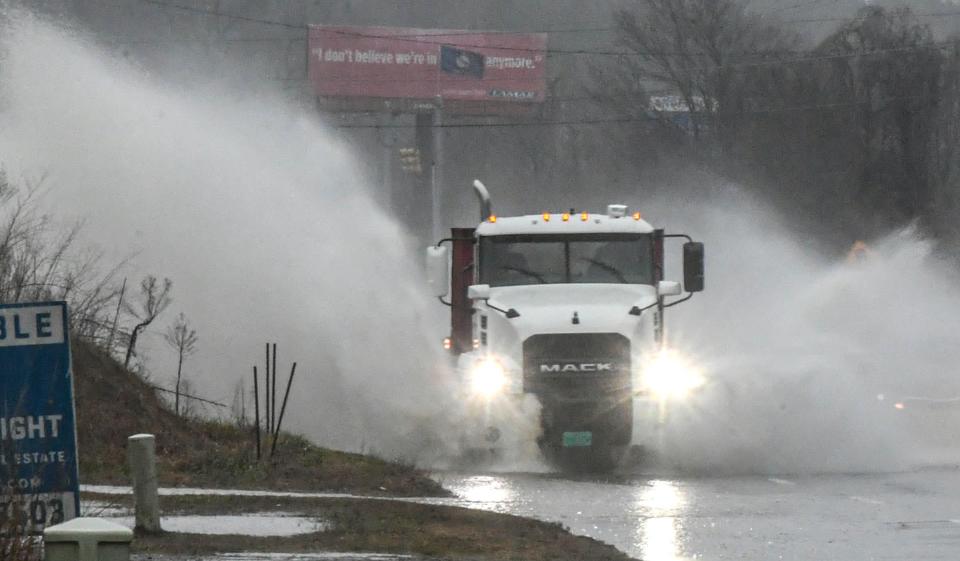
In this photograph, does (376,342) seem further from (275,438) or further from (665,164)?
(665,164)

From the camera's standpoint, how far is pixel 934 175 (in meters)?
51.9

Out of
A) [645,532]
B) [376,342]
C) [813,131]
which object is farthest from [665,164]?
[645,532]

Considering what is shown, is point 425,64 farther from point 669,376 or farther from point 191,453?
point 191,453

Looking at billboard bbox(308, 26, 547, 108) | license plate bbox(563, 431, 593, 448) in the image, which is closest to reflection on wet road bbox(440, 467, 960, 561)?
license plate bbox(563, 431, 593, 448)

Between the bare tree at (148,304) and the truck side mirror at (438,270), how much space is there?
5342mm

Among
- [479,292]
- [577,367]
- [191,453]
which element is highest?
[479,292]

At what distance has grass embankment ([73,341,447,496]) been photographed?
16.5 metres

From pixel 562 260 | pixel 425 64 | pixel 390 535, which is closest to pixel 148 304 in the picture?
pixel 562 260

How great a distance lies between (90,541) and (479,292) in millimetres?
12041

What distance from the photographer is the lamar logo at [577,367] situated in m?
17.9

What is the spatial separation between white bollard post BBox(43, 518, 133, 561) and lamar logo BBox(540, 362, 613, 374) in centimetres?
1095

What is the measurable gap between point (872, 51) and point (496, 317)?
36325 mm

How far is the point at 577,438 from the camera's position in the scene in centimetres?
1794

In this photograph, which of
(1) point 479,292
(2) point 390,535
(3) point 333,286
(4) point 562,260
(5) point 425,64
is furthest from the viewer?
(5) point 425,64
